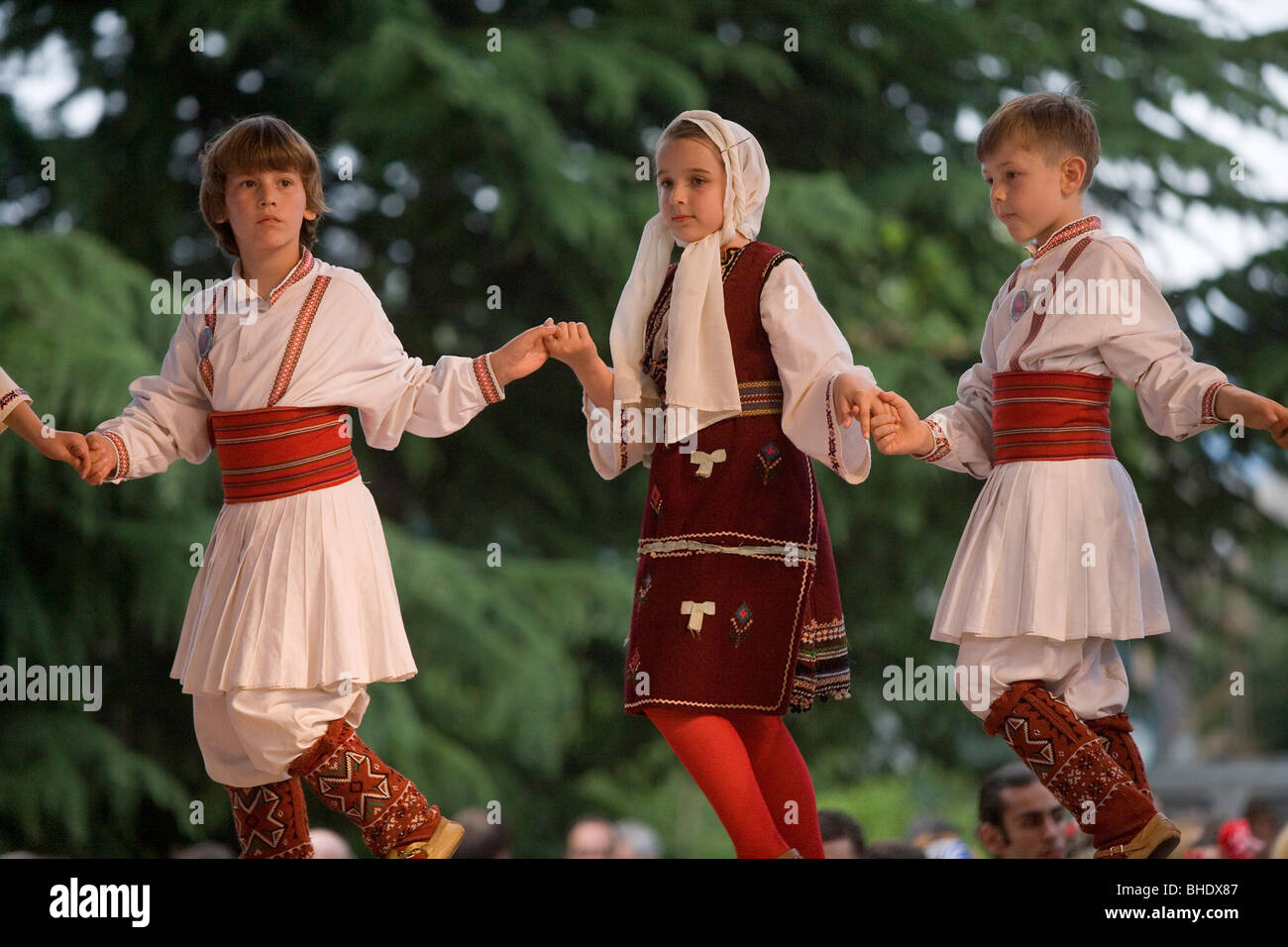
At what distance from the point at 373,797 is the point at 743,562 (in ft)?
2.53

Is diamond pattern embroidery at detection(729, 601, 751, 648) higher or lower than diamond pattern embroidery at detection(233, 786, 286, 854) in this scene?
higher

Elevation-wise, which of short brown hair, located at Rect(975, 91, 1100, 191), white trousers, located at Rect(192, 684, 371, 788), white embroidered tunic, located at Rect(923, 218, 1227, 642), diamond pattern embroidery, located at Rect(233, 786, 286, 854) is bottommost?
diamond pattern embroidery, located at Rect(233, 786, 286, 854)

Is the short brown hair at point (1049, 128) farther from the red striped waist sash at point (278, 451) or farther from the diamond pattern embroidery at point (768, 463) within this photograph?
the red striped waist sash at point (278, 451)

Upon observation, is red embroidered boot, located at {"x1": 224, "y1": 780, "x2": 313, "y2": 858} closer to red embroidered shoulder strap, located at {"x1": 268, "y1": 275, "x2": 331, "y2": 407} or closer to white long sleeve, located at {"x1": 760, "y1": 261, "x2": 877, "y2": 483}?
red embroidered shoulder strap, located at {"x1": 268, "y1": 275, "x2": 331, "y2": 407}

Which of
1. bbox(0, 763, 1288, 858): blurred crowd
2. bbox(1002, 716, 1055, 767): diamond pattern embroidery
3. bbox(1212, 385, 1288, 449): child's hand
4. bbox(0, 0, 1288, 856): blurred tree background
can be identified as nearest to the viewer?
bbox(1212, 385, 1288, 449): child's hand

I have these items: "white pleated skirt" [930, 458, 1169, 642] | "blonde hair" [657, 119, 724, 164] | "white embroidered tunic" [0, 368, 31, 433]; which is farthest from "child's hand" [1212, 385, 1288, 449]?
"white embroidered tunic" [0, 368, 31, 433]

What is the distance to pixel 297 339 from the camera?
2.76 m

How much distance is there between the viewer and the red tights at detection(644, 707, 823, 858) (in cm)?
268

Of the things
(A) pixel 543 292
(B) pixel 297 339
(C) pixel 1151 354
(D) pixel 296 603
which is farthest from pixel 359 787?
(A) pixel 543 292

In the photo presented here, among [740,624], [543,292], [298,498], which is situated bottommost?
[740,624]

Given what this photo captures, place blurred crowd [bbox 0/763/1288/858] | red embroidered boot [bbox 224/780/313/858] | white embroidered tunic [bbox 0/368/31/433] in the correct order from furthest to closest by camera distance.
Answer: blurred crowd [bbox 0/763/1288/858], white embroidered tunic [bbox 0/368/31/433], red embroidered boot [bbox 224/780/313/858]

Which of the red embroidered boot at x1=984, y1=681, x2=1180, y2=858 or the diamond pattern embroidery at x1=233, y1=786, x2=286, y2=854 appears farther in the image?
the diamond pattern embroidery at x1=233, y1=786, x2=286, y2=854

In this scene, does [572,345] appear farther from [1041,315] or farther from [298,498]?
[1041,315]

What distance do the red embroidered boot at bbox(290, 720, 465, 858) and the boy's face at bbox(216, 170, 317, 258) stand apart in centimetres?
91
